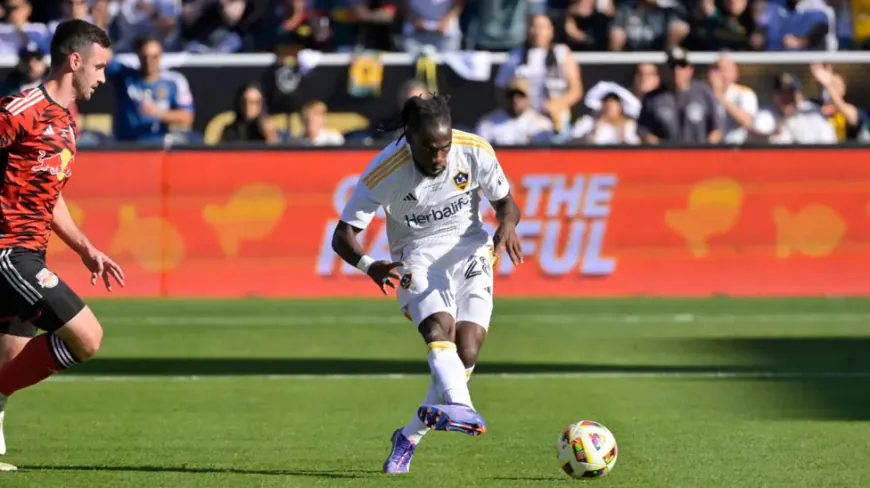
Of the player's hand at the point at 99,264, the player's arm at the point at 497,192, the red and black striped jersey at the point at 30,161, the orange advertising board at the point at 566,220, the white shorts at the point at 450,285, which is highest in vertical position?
the red and black striped jersey at the point at 30,161

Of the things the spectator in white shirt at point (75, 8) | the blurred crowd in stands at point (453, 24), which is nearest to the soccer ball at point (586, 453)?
the blurred crowd in stands at point (453, 24)

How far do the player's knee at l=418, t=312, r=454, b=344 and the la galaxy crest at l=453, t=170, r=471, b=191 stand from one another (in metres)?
0.66

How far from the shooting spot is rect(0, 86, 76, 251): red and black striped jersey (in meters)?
7.07

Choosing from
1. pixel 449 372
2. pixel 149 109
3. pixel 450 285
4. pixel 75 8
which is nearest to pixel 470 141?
pixel 450 285

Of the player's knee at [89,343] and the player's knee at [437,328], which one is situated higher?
the player's knee at [89,343]

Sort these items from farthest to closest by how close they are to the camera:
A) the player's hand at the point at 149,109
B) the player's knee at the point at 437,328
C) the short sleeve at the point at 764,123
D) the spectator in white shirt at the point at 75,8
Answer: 1. the spectator in white shirt at the point at 75,8
2. the short sleeve at the point at 764,123
3. the player's hand at the point at 149,109
4. the player's knee at the point at 437,328

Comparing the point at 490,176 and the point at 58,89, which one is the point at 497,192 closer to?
the point at 490,176

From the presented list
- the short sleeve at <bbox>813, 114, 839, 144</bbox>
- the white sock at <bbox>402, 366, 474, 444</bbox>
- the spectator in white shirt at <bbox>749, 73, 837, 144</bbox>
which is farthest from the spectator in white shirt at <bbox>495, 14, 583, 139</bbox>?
the white sock at <bbox>402, 366, 474, 444</bbox>

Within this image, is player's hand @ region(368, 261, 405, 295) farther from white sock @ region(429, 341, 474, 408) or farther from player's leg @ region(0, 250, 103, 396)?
player's leg @ region(0, 250, 103, 396)

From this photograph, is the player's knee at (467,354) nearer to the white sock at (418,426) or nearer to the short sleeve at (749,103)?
the white sock at (418,426)

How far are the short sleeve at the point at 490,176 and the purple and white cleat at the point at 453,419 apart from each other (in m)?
1.39

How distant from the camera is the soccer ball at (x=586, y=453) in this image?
7.08 m

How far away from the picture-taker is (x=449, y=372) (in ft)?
23.7

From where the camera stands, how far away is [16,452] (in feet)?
26.6
